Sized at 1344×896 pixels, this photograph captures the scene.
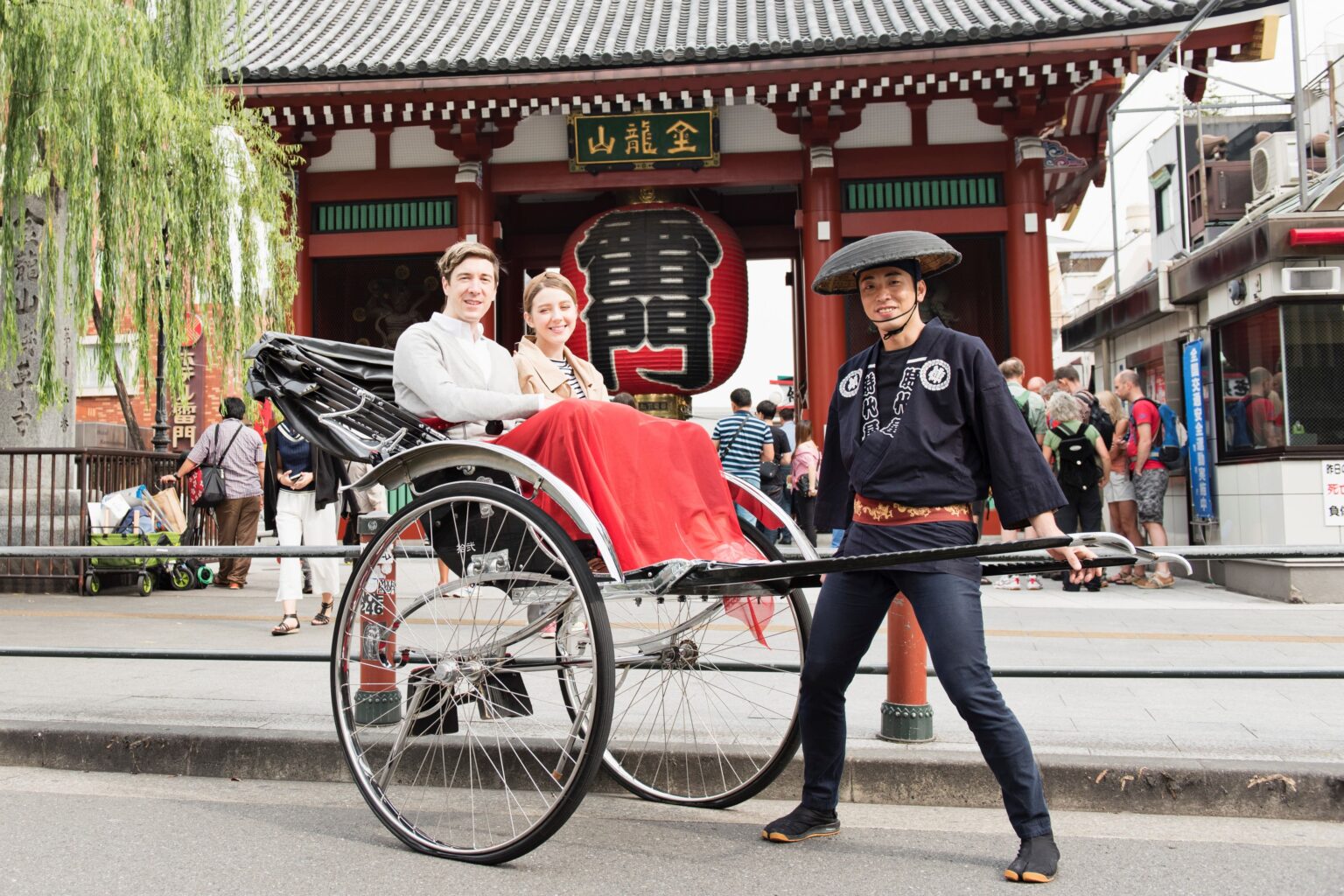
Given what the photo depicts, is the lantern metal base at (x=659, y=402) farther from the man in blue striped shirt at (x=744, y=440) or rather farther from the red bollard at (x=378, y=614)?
the red bollard at (x=378, y=614)

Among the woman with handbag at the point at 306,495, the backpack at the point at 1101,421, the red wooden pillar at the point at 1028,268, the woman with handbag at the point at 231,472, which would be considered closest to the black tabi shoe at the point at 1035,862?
the woman with handbag at the point at 306,495

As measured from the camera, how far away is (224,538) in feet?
31.0

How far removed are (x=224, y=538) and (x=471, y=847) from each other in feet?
23.6

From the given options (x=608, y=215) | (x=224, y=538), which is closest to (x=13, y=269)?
(x=224, y=538)

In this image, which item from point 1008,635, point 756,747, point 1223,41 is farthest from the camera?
point 1223,41

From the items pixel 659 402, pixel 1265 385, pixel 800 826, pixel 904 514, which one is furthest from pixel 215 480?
pixel 1265 385

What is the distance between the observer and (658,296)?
11930 mm

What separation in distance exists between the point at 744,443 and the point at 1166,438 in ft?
11.4

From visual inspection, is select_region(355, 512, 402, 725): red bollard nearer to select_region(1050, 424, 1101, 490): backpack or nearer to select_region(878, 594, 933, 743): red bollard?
select_region(878, 594, 933, 743): red bollard

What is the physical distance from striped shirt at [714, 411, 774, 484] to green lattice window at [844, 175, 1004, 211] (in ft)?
12.4

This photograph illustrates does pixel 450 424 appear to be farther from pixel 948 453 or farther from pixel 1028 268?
pixel 1028 268

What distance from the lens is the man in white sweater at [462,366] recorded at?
11.2 ft

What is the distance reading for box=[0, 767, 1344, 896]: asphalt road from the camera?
2777mm

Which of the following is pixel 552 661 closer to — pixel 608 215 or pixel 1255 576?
pixel 1255 576
